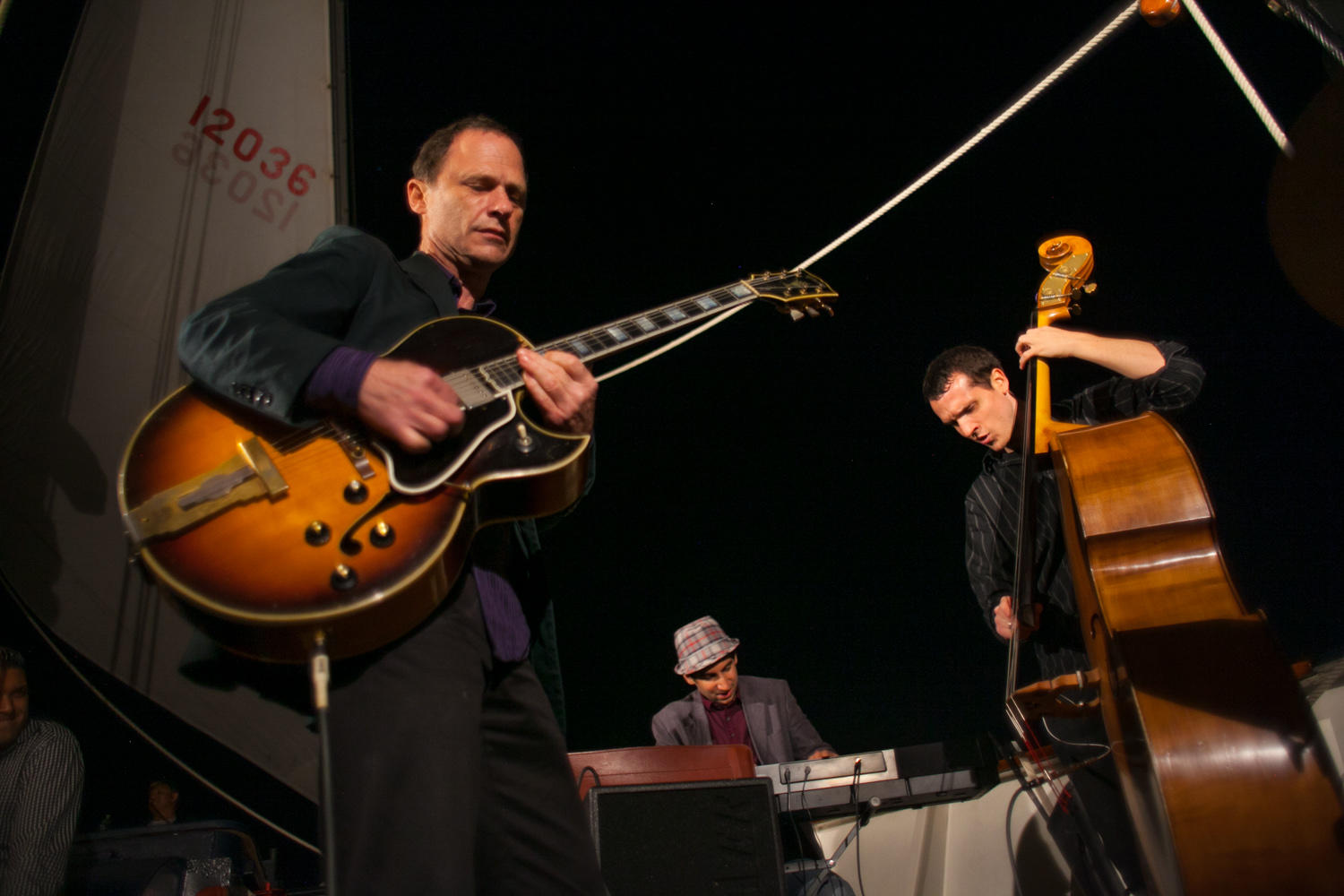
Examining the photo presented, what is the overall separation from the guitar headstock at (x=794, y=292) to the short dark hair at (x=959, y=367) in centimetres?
88

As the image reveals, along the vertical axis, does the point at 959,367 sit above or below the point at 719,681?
above

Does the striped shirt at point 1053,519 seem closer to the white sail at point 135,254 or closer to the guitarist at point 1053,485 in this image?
the guitarist at point 1053,485

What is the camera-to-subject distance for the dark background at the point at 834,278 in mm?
3928

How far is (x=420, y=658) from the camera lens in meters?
1.22

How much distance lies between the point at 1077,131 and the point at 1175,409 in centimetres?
223

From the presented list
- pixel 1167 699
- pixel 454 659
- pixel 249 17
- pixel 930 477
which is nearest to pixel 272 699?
pixel 454 659

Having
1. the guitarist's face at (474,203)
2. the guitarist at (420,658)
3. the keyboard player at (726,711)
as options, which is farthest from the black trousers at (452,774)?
the keyboard player at (726,711)

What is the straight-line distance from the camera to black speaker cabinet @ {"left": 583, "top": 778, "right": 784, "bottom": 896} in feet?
8.53

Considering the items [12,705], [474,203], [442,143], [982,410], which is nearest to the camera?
[474,203]

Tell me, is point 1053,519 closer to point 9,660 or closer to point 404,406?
point 404,406

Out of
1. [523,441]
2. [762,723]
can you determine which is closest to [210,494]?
[523,441]

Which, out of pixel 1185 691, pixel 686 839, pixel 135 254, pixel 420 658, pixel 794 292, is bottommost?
pixel 686 839

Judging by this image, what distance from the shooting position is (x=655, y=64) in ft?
15.1

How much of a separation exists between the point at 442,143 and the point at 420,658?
1.26 m
